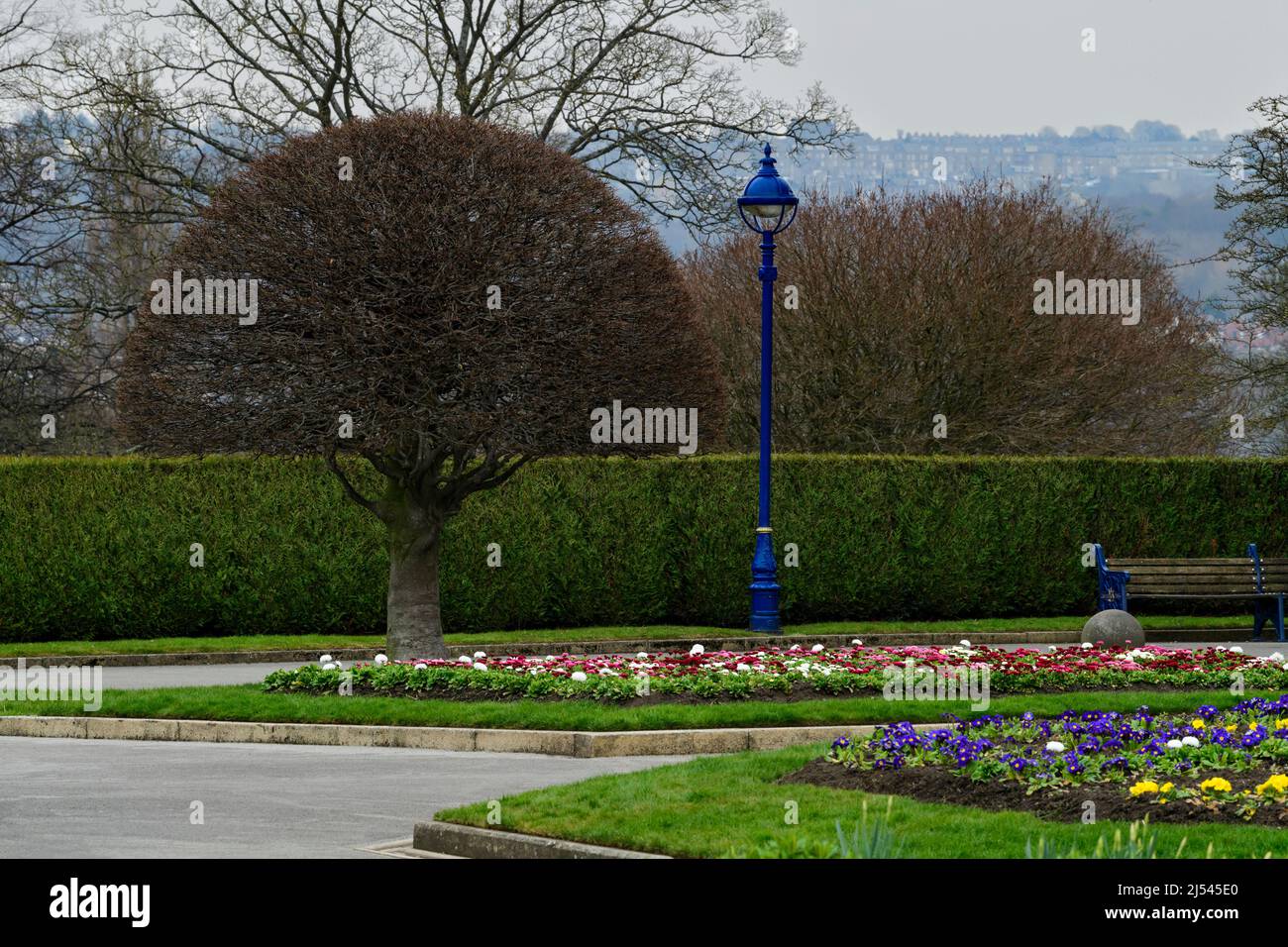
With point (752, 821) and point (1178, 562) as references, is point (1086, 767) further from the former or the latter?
point (1178, 562)

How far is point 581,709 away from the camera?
13984 mm

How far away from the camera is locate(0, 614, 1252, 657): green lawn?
22.6 metres

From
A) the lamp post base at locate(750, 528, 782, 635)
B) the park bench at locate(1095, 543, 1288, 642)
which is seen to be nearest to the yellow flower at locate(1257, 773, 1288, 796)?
the lamp post base at locate(750, 528, 782, 635)

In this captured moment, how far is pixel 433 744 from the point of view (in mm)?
13656

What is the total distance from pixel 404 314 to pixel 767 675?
15.3 feet

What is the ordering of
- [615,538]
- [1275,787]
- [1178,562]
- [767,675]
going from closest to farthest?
1. [1275,787]
2. [767,675]
3. [1178,562]
4. [615,538]

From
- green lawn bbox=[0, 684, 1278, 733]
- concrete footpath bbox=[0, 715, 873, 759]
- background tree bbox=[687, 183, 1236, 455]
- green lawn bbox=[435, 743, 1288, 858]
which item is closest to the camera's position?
green lawn bbox=[435, 743, 1288, 858]

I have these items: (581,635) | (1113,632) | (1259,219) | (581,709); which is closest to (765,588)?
(581,635)

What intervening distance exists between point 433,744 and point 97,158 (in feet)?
72.5

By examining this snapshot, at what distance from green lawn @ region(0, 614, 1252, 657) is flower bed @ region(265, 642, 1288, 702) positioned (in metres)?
6.19

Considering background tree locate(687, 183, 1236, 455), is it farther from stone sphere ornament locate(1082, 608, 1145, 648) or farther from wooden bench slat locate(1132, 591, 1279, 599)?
stone sphere ornament locate(1082, 608, 1145, 648)

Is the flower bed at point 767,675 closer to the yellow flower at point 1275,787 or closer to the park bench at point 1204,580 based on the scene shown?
the yellow flower at point 1275,787
